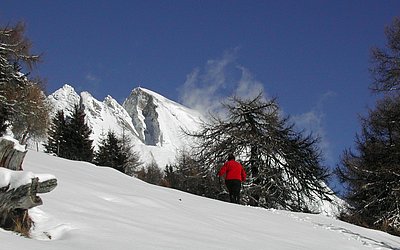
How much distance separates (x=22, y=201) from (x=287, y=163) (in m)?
22.3

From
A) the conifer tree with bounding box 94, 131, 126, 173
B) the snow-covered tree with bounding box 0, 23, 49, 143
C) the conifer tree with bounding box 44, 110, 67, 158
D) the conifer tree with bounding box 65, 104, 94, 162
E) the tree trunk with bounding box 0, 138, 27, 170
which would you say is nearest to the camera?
the tree trunk with bounding box 0, 138, 27, 170

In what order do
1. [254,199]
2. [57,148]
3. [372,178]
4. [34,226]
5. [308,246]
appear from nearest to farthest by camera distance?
1. [34,226]
2. [308,246]
3. [372,178]
4. [254,199]
5. [57,148]

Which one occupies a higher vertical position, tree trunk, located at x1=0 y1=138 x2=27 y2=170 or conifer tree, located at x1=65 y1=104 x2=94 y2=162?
conifer tree, located at x1=65 y1=104 x2=94 y2=162

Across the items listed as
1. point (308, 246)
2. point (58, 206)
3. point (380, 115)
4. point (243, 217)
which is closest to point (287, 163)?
point (380, 115)

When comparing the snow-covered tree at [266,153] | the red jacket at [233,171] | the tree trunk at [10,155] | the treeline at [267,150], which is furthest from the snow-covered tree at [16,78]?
the tree trunk at [10,155]

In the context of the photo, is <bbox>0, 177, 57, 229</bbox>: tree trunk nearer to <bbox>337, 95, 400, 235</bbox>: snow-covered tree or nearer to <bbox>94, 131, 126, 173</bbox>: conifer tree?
<bbox>337, 95, 400, 235</bbox>: snow-covered tree

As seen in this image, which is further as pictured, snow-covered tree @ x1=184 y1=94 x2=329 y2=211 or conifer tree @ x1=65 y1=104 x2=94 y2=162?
conifer tree @ x1=65 y1=104 x2=94 y2=162

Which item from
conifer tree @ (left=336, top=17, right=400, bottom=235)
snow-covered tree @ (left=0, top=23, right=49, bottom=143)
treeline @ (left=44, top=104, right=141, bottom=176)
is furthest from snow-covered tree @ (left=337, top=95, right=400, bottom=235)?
treeline @ (left=44, top=104, right=141, bottom=176)

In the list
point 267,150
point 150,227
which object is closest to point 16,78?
point 267,150

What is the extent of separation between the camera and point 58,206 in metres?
6.41

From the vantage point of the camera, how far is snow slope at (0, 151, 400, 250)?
17.3ft

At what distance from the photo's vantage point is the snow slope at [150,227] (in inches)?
208

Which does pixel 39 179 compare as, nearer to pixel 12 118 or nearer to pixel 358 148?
pixel 358 148

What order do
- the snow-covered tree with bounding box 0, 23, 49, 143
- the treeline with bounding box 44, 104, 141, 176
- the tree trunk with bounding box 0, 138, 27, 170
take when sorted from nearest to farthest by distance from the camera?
the tree trunk with bounding box 0, 138, 27, 170
the snow-covered tree with bounding box 0, 23, 49, 143
the treeline with bounding box 44, 104, 141, 176
